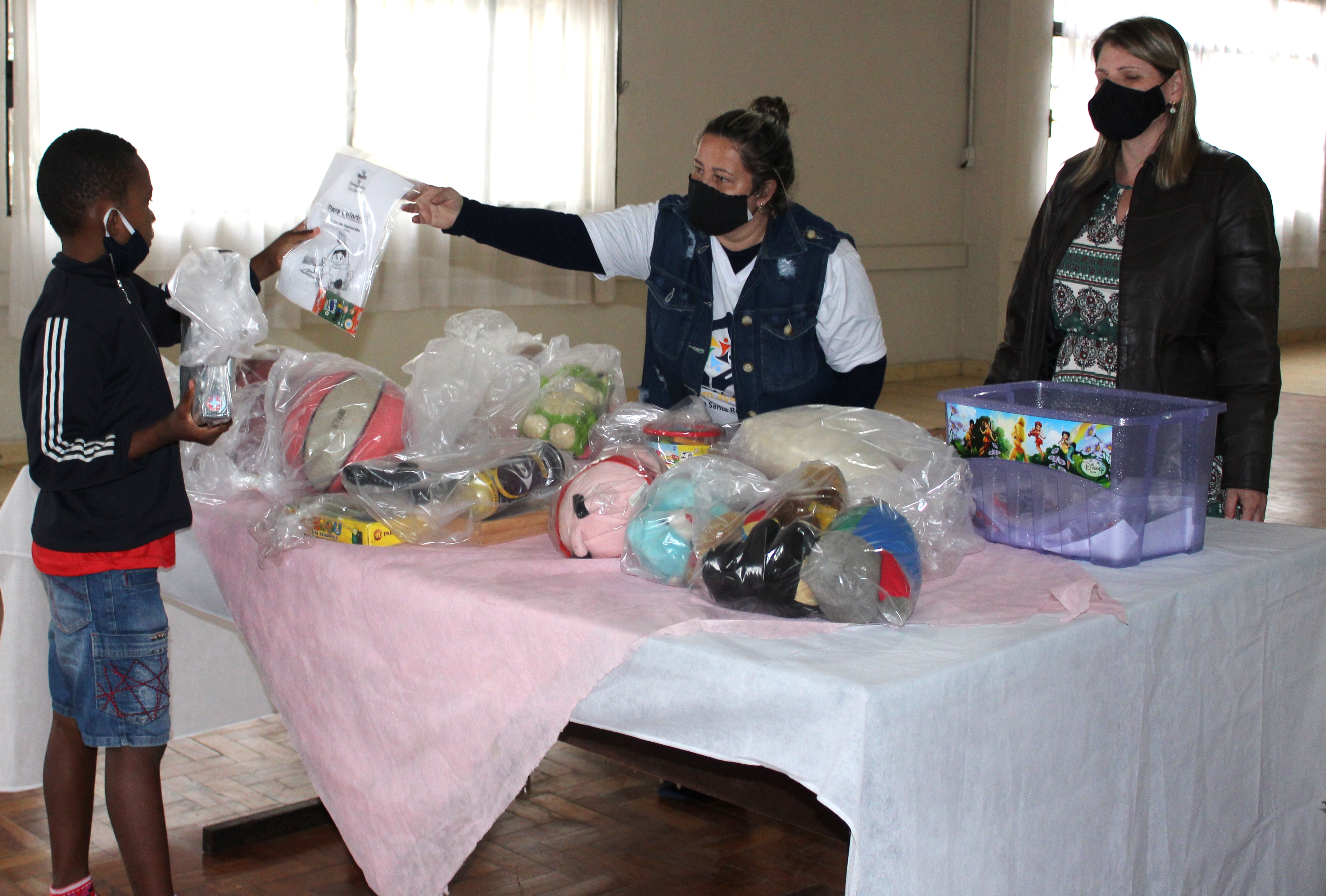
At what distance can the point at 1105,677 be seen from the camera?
136 centimetres

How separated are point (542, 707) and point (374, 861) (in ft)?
1.29

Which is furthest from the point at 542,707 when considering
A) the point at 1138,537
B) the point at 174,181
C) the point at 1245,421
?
the point at 174,181

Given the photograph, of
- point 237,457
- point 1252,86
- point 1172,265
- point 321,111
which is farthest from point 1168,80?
point 1252,86

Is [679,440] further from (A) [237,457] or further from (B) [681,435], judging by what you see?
(A) [237,457]

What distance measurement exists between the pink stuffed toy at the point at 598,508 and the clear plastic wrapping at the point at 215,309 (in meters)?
0.47

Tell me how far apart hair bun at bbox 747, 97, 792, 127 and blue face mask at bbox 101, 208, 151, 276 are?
106 centimetres

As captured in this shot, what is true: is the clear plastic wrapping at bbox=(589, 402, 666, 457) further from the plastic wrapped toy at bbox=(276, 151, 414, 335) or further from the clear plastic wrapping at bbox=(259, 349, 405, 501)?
the plastic wrapped toy at bbox=(276, 151, 414, 335)

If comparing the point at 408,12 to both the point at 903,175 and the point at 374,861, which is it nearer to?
the point at 903,175

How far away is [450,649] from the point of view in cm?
145

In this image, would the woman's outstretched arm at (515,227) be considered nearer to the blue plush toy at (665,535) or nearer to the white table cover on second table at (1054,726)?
the blue plush toy at (665,535)

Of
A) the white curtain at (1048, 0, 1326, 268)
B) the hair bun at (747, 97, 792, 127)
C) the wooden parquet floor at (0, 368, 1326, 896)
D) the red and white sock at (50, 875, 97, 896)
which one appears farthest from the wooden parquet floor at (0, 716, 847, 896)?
the white curtain at (1048, 0, 1326, 268)

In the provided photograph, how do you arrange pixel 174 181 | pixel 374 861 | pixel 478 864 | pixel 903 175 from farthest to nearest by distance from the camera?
pixel 903 175, pixel 174 181, pixel 478 864, pixel 374 861

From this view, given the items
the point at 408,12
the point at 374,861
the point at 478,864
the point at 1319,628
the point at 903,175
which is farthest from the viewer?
the point at 903,175

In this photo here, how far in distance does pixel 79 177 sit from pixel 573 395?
74 cm
